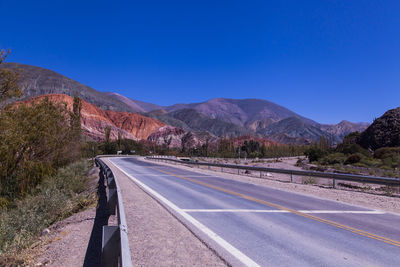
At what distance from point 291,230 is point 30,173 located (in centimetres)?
1650

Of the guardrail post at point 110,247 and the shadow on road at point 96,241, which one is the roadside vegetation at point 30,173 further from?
the guardrail post at point 110,247

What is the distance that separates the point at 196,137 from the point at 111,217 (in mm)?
121187

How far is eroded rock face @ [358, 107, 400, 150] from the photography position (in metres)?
58.7

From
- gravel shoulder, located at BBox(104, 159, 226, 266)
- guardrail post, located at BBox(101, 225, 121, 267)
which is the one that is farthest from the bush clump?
guardrail post, located at BBox(101, 225, 121, 267)

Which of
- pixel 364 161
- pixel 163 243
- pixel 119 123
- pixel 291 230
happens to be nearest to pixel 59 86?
pixel 119 123

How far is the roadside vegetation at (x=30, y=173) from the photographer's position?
966 centimetres

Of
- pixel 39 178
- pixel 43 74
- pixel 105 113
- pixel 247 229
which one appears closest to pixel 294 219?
pixel 247 229

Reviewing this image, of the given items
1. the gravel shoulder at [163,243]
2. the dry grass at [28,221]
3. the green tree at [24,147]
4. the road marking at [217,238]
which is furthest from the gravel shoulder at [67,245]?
the green tree at [24,147]

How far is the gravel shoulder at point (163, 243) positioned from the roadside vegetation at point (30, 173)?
2.40 m

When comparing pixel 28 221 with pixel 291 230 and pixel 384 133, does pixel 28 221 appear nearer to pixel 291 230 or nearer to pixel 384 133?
pixel 291 230

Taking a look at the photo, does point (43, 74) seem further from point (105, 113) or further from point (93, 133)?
point (93, 133)

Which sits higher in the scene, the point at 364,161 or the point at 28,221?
the point at 364,161

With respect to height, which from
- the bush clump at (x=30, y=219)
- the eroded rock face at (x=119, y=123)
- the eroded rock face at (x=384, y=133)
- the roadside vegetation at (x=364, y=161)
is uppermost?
the eroded rock face at (x=119, y=123)

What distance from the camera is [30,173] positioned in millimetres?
17688
